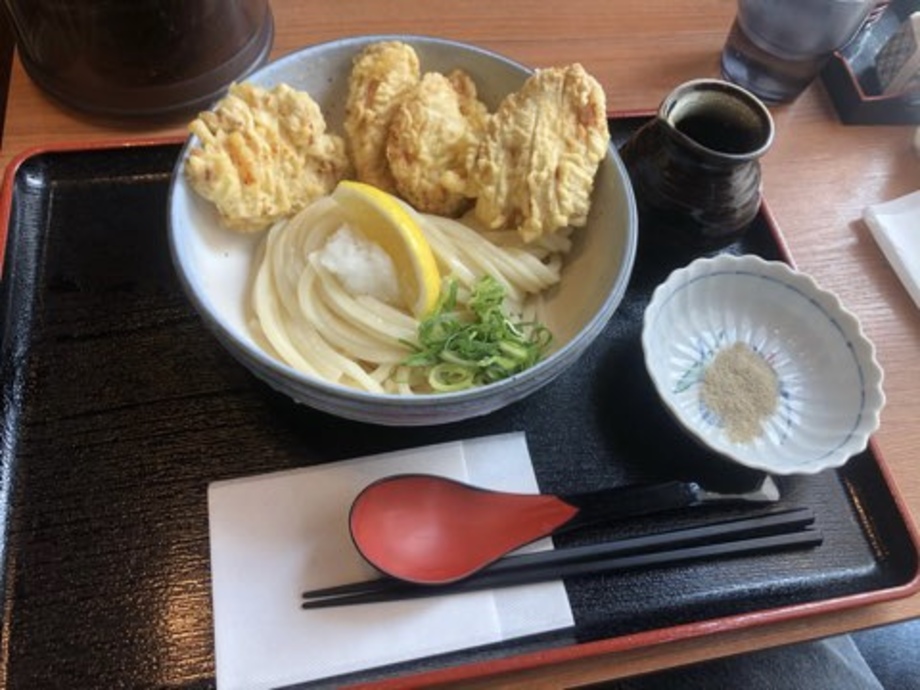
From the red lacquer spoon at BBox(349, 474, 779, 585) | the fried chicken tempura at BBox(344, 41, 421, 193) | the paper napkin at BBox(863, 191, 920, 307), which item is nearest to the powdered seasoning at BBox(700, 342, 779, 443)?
the red lacquer spoon at BBox(349, 474, 779, 585)

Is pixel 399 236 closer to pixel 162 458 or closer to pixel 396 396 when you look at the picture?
pixel 396 396

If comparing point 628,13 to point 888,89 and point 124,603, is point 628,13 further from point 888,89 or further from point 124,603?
point 124,603

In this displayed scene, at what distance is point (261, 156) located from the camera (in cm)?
107

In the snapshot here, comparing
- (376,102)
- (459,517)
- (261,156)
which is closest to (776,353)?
(459,517)

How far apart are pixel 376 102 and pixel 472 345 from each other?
0.41 m

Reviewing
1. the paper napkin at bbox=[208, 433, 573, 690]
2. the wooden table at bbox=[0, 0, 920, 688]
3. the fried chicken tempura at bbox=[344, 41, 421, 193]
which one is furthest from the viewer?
the wooden table at bbox=[0, 0, 920, 688]

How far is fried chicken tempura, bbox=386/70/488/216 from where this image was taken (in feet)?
3.58

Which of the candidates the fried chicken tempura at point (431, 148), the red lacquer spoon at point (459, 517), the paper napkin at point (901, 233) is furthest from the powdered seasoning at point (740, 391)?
the fried chicken tempura at point (431, 148)

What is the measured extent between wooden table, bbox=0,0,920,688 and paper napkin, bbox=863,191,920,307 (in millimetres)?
18

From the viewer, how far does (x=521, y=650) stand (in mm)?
914

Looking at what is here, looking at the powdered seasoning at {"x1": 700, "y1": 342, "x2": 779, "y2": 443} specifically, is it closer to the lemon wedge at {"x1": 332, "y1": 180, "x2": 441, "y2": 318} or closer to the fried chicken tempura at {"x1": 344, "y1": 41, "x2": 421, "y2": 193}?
the lemon wedge at {"x1": 332, "y1": 180, "x2": 441, "y2": 318}

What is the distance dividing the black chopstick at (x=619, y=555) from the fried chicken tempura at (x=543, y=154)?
0.45 m

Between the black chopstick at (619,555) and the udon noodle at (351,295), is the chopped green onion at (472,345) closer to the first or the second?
the udon noodle at (351,295)

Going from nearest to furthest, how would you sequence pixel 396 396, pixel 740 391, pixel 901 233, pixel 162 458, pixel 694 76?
pixel 396 396, pixel 162 458, pixel 740 391, pixel 901 233, pixel 694 76
